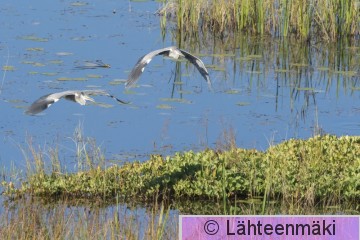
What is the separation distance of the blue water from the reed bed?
394 millimetres

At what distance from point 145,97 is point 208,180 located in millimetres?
3073

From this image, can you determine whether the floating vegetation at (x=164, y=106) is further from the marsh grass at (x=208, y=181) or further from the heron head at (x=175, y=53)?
the heron head at (x=175, y=53)

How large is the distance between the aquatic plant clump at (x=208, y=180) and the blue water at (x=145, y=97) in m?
0.71

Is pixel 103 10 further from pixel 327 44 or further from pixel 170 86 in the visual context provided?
pixel 170 86

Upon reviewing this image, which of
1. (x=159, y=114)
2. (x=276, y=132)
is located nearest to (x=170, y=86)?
(x=159, y=114)

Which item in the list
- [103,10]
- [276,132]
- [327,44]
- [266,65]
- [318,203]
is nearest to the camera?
[318,203]

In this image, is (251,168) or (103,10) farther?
(103,10)

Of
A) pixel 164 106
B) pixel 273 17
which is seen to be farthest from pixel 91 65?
pixel 273 17

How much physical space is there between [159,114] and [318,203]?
2716mm

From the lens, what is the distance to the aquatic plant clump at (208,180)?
7195mm

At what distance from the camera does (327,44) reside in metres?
12.7

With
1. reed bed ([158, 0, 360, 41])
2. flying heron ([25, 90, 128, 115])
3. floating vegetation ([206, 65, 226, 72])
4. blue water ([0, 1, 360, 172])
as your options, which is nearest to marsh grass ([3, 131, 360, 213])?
blue water ([0, 1, 360, 172])

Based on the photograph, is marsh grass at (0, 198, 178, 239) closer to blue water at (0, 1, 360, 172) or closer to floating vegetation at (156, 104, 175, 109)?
blue water at (0, 1, 360, 172)

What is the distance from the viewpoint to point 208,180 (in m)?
7.25
